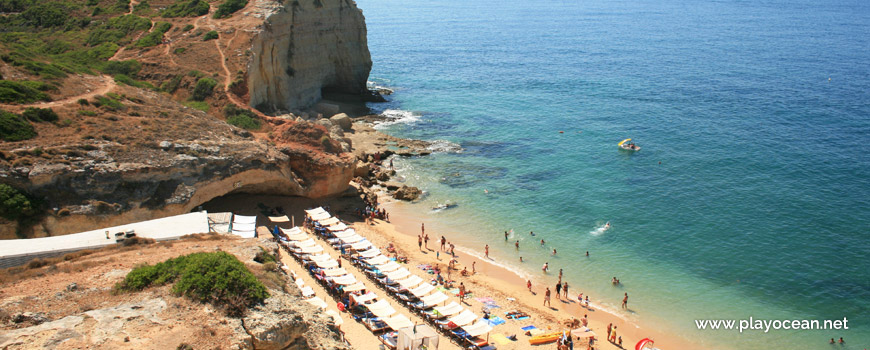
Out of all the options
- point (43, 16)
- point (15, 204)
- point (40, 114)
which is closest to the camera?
point (15, 204)

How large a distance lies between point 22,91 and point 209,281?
2679cm

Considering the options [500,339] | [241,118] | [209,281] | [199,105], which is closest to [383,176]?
[241,118]

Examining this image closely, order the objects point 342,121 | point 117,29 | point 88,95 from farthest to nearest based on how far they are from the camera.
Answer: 1. point 117,29
2. point 342,121
3. point 88,95

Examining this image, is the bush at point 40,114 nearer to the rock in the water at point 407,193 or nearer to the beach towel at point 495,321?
the rock in the water at point 407,193

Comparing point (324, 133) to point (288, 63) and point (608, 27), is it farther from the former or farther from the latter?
point (608, 27)

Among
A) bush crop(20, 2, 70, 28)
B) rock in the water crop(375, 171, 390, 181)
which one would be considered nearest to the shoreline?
rock in the water crop(375, 171, 390, 181)

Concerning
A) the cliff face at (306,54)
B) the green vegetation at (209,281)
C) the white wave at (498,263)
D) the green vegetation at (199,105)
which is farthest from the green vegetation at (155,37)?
the green vegetation at (209,281)

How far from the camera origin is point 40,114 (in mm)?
32312

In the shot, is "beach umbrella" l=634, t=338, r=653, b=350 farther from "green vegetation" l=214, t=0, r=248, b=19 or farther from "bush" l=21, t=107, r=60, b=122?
"green vegetation" l=214, t=0, r=248, b=19

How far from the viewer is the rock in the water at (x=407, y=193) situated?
152 feet

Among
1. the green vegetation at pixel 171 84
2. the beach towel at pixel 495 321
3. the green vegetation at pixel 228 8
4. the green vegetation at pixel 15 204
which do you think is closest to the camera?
the green vegetation at pixel 15 204

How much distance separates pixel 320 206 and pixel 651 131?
128 feet

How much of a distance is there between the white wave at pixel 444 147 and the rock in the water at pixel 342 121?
9.36 m

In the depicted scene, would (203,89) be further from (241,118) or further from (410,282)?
(410,282)
